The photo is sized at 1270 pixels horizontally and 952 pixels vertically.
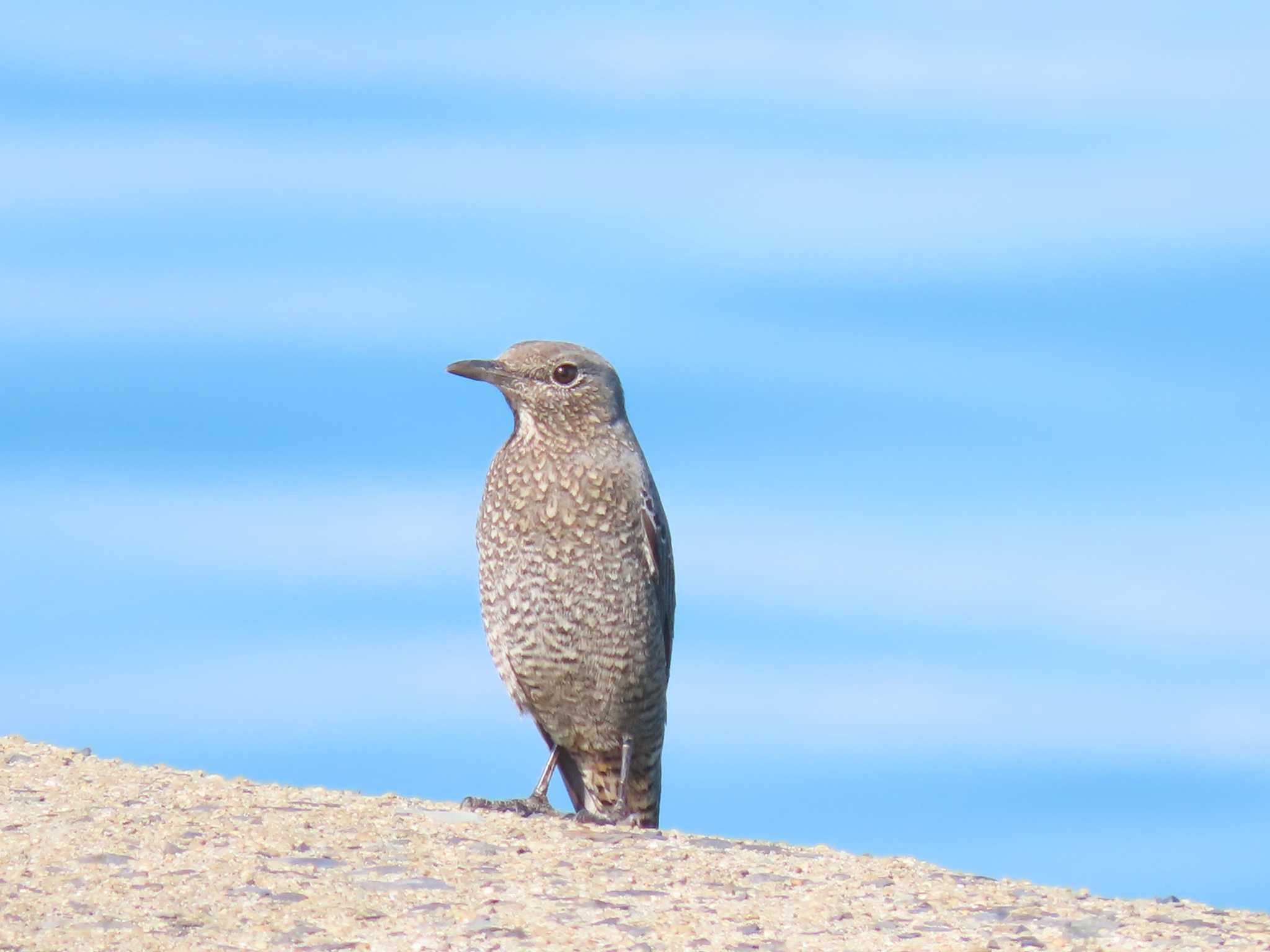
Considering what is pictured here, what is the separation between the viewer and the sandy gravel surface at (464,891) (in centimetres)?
644

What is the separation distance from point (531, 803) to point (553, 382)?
2.20 meters

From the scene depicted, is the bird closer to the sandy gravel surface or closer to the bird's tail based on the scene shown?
the bird's tail

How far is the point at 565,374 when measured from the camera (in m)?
9.26

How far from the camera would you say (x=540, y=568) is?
352 inches

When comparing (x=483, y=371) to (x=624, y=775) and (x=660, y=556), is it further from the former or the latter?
(x=624, y=775)

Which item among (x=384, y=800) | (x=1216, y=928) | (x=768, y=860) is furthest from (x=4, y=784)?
(x=1216, y=928)

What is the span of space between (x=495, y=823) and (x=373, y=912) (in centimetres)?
152

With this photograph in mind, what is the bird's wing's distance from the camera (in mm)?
9148

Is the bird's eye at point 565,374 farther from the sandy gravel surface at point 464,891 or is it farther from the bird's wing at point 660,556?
the sandy gravel surface at point 464,891

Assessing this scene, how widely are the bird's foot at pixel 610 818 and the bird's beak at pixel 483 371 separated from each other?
2294 millimetres

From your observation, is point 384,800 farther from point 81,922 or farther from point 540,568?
point 81,922

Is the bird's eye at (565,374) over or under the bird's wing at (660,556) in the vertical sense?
over

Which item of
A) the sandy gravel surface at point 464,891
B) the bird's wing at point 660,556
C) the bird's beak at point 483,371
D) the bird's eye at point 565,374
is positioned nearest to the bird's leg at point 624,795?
the bird's wing at point 660,556

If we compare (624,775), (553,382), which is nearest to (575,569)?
(553,382)
